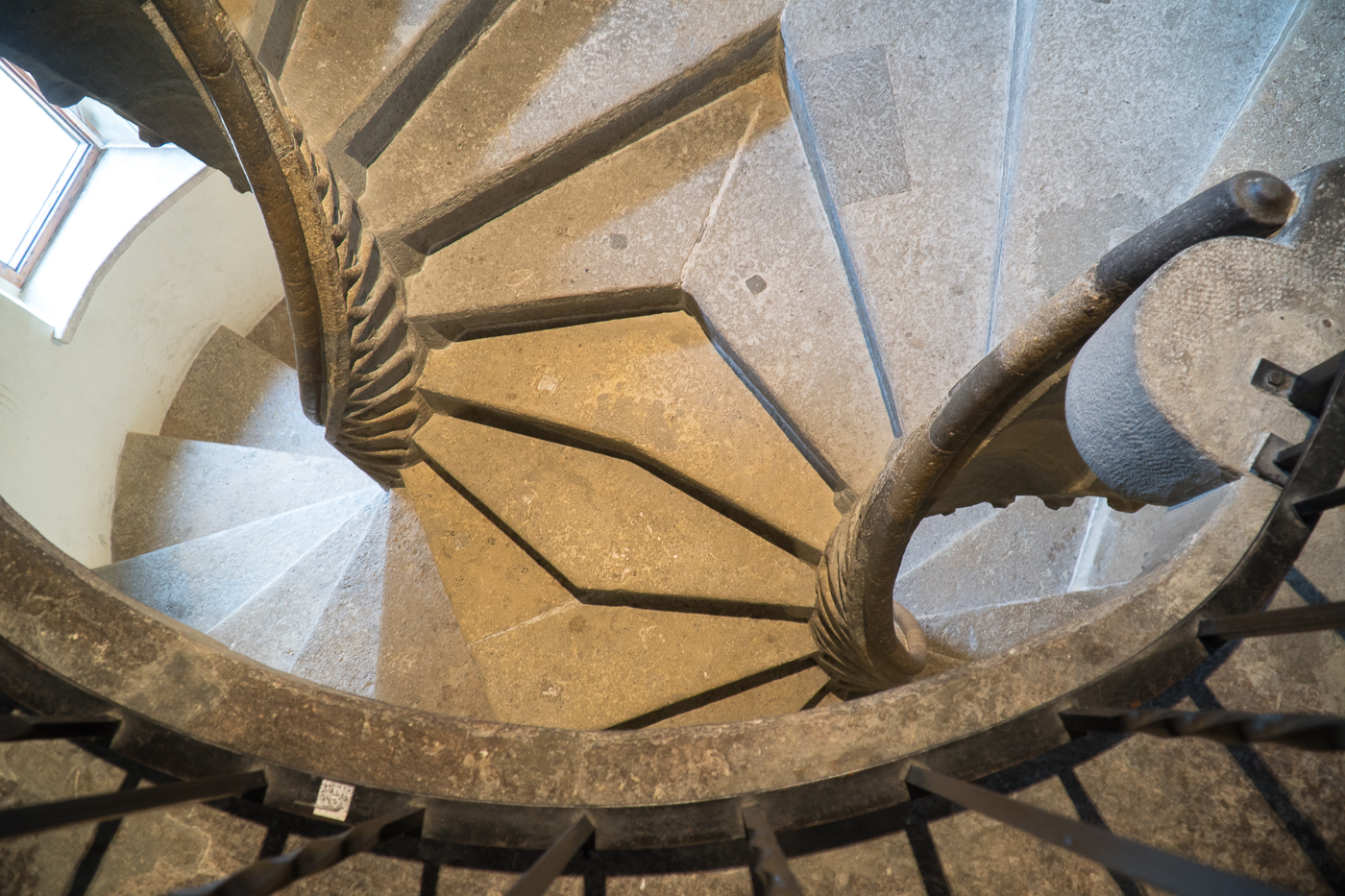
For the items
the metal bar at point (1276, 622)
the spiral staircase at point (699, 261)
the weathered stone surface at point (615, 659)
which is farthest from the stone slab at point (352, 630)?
the metal bar at point (1276, 622)

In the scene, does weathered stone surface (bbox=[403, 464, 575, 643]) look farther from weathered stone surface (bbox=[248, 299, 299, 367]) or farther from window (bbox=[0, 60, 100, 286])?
window (bbox=[0, 60, 100, 286])

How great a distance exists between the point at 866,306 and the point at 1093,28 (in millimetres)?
1123

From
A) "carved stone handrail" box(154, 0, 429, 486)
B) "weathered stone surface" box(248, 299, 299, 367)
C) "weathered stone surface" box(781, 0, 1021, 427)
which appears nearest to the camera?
"carved stone handrail" box(154, 0, 429, 486)

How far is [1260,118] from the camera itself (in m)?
2.32

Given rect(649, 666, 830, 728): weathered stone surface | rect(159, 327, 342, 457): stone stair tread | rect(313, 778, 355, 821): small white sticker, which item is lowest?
rect(313, 778, 355, 821): small white sticker

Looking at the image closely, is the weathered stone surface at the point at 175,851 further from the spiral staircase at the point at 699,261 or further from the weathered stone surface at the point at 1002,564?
the weathered stone surface at the point at 1002,564

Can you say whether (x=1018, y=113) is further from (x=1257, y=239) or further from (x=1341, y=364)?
(x=1341, y=364)

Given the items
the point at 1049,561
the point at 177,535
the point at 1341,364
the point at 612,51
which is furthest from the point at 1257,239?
the point at 177,535

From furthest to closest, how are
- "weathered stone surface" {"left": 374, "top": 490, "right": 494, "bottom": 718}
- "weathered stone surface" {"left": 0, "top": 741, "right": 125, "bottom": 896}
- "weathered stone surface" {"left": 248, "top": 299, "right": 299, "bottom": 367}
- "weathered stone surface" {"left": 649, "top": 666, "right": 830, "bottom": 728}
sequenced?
"weathered stone surface" {"left": 248, "top": 299, "right": 299, "bottom": 367}, "weathered stone surface" {"left": 374, "top": 490, "right": 494, "bottom": 718}, "weathered stone surface" {"left": 649, "top": 666, "right": 830, "bottom": 728}, "weathered stone surface" {"left": 0, "top": 741, "right": 125, "bottom": 896}

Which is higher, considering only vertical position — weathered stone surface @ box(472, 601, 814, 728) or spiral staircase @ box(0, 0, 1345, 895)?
spiral staircase @ box(0, 0, 1345, 895)

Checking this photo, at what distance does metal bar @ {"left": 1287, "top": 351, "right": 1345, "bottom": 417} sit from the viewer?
1.42 meters

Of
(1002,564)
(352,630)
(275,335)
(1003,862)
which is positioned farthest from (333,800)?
(275,335)

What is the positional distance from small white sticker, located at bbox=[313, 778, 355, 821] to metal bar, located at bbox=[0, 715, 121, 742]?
36 cm

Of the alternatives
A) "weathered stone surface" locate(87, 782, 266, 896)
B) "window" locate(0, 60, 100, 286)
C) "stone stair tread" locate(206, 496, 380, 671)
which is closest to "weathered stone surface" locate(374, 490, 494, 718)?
"stone stair tread" locate(206, 496, 380, 671)
